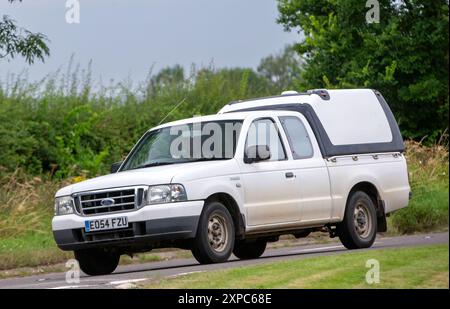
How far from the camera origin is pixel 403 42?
35.5m

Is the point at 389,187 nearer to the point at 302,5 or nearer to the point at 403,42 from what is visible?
the point at 403,42

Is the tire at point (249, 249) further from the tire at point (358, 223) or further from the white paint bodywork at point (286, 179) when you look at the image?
the white paint bodywork at point (286, 179)

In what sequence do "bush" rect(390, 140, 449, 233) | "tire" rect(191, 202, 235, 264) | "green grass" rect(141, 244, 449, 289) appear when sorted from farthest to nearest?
"bush" rect(390, 140, 449, 233) → "tire" rect(191, 202, 235, 264) → "green grass" rect(141, 244, 449, 289)

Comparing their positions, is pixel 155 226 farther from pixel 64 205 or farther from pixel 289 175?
pixel 289 175

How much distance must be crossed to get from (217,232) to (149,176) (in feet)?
3.72

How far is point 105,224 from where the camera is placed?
15.9 m

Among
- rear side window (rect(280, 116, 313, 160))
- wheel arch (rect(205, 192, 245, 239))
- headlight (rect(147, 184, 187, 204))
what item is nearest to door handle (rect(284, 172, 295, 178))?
rear side window (rect(280, 116, 313, 160))

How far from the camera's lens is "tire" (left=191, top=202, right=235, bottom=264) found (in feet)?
52.2

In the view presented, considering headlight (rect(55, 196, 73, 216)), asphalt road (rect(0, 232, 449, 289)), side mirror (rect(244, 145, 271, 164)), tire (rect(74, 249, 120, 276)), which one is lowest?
asphalt road (rect(0, 232, 449, 289))

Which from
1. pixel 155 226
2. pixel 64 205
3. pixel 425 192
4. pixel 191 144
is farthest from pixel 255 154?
pixel 425 192

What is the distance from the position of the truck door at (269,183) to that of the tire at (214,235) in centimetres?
47

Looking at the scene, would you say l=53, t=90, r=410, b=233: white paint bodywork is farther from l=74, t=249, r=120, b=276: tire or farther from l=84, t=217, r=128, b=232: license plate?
l=74, t=249, r=120, b=276: tire

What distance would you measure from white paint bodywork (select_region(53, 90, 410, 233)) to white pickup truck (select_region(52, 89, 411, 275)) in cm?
2
